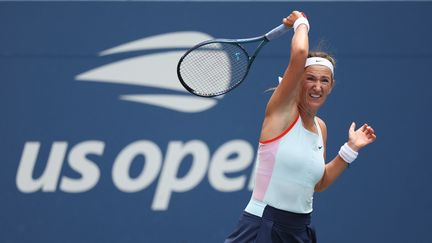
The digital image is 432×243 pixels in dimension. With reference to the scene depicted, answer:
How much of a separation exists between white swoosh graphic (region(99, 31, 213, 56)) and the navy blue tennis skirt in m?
2.37

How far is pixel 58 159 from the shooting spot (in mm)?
5285

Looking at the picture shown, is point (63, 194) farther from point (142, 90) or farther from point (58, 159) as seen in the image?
point (142, 90)

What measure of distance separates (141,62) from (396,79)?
1.66 metres

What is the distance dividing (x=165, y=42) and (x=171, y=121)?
20.0 inches

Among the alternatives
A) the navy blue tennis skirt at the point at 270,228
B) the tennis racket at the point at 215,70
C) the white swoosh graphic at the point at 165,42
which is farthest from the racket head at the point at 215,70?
the white swoosh graphic at the point at 165,42

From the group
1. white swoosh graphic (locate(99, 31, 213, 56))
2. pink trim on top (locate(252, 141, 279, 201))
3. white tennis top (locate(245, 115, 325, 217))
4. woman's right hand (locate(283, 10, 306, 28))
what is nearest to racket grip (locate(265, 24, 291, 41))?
woman's right hand (locate(283, 10, 306, 28))

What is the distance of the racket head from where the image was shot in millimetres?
3605

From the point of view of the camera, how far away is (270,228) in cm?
305

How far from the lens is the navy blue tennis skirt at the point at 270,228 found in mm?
3059

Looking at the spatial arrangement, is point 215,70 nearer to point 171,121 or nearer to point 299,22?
point 299,22

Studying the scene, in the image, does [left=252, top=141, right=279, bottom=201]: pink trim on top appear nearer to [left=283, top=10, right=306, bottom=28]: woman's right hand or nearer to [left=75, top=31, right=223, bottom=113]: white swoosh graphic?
[left=283, top=10, right=306, bottom=28]: woman's right hand

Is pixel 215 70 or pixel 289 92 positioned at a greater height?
pixel 215 70

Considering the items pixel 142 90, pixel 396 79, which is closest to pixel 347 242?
pixel 396 79

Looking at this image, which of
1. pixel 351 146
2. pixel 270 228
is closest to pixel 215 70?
pixel 351 146
